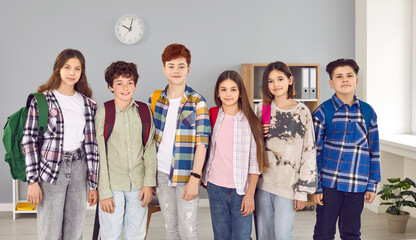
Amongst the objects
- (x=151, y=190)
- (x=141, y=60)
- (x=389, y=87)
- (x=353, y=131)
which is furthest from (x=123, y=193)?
(x=389, y=87)

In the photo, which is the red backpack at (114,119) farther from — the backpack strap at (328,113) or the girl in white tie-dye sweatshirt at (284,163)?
the backpack strap at (328,113)

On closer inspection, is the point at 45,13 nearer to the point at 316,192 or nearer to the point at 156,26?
the point at 156,26

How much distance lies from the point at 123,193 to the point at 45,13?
2.50m

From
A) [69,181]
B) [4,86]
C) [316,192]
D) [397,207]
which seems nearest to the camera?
[69,181]

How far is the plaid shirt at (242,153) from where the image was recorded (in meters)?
1.81

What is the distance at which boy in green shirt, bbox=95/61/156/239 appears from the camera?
1794 millimetres

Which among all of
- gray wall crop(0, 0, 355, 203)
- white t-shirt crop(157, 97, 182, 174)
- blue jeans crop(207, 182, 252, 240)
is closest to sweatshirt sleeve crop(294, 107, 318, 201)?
blue jeans crop(207, 182, 252, 240)

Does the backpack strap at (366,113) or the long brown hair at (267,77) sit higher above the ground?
the long brown hair at (267,77)

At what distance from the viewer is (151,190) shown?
1.85 metres

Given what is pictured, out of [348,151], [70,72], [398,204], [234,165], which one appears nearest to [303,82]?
[398,204]

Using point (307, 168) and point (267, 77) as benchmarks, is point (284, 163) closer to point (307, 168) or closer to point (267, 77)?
point (307, 168)

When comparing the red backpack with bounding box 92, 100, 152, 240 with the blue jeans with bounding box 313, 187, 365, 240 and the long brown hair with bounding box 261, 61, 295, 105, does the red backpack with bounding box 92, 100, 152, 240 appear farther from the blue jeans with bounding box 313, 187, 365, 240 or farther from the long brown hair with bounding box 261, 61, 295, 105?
the blue jeans with bounding box 313, 187, 365, 240

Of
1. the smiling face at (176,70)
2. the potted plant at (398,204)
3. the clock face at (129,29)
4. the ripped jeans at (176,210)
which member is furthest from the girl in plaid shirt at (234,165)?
the clock face at (129,29)

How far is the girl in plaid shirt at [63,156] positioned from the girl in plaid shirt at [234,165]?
0.61 m
